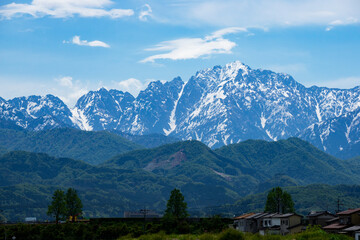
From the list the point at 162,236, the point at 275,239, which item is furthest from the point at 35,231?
the point at 275,239

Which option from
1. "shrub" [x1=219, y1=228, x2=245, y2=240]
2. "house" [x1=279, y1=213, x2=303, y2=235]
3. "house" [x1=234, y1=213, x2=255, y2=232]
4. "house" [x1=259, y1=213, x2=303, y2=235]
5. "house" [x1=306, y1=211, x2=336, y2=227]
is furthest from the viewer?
"house" [x1=306, y1=211, x2=336, y2=227]

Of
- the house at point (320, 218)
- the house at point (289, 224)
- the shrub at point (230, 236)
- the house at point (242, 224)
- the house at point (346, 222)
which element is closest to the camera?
the shrub at point (230, 236)

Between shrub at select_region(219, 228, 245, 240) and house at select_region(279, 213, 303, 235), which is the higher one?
house at select_region(279, 213, 303, 235)

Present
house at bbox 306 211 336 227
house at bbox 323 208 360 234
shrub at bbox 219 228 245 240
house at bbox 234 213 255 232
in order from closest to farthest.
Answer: shrub at bbox 219 228 245 240 → house at bbox 323 208 360 234 → house at bbox 234 213 255 232 → house at bbox 306 211 336 227

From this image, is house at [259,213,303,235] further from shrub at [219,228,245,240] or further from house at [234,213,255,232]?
shrub at [219,228,245,240]

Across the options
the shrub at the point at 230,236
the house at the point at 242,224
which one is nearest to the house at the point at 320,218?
the house at the point at 242,224

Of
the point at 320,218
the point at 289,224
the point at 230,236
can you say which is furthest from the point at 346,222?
the point at 230,236

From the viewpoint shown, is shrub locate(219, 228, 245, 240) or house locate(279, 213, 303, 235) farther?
house locate(279, 213, 303, 235)

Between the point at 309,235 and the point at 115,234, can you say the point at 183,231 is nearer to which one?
the point at 115,234

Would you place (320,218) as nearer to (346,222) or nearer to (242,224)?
(242,224)

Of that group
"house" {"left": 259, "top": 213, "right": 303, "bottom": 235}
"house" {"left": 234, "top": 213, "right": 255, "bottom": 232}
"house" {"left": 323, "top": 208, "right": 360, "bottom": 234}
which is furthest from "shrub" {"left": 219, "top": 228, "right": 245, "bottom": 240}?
"house" {"left": 234, "top": 213, "right": 255, "bottom": 232}

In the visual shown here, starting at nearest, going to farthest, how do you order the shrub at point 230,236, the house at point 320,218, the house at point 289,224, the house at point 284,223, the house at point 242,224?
the shrub at point 230,236
the house at point 284,223
the house at point 289,224
the house at point 242,224
the house at point 320,218

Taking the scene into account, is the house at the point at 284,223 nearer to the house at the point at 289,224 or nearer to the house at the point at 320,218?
the house at the point at 289,224

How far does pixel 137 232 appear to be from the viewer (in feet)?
518
